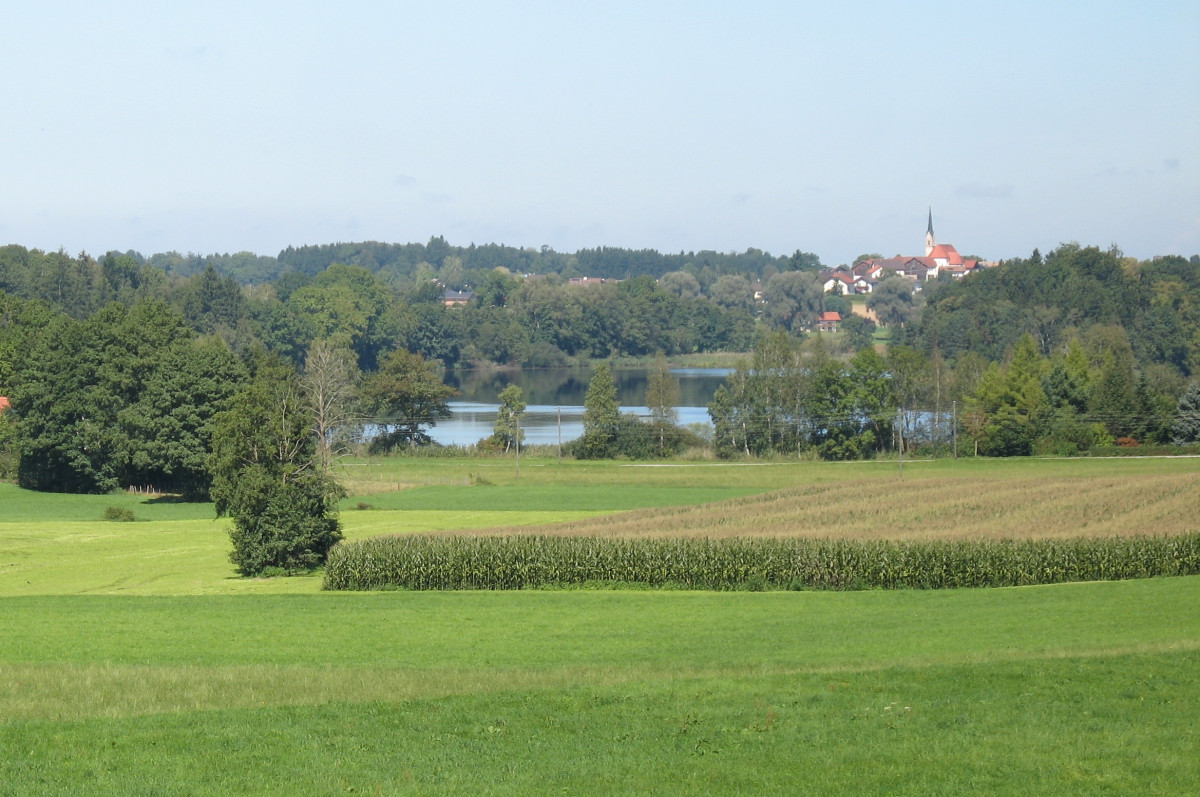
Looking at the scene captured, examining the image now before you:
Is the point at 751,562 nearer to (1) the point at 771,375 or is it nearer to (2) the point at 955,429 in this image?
(2) the point at 955,429

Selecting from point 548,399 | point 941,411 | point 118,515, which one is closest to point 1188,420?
point 941,411

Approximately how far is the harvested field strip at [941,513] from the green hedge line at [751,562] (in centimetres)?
250

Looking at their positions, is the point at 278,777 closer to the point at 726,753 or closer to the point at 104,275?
the point at 726,753

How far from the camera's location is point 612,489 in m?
69.2

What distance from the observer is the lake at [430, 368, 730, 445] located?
109688 millimetres

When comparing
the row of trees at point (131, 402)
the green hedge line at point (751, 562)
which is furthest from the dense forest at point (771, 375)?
the green hedge line at point (751, 562)

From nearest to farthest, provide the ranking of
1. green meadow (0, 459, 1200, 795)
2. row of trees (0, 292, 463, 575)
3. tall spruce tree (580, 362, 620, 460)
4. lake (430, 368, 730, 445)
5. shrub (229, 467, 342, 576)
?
green meadow (0, 459, 1200, 795) → shrub (229, 467, 342, 576) → row of trees (0, 292, 463, 575) → tall spruce tree (580, 362, 620, 460) → lake (430, 368, 730, 445)

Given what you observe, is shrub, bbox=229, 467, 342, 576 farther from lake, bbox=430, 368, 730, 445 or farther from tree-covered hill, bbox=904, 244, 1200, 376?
tree-covered hill, bbox=904, 244, 1200, 376

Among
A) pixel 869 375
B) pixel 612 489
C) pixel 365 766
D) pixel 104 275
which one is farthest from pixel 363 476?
pixel 104 275

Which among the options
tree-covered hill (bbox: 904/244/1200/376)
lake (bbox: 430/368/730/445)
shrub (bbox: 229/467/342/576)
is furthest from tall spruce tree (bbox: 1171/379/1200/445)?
shrub (bbox: 229/467/342/576)

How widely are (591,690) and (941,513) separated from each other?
3212cm

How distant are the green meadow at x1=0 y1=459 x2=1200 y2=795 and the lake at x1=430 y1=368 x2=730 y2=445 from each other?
5546 centimetres

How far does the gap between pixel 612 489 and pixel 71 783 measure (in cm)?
5456

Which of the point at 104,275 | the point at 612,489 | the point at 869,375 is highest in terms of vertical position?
the point at 104,275
